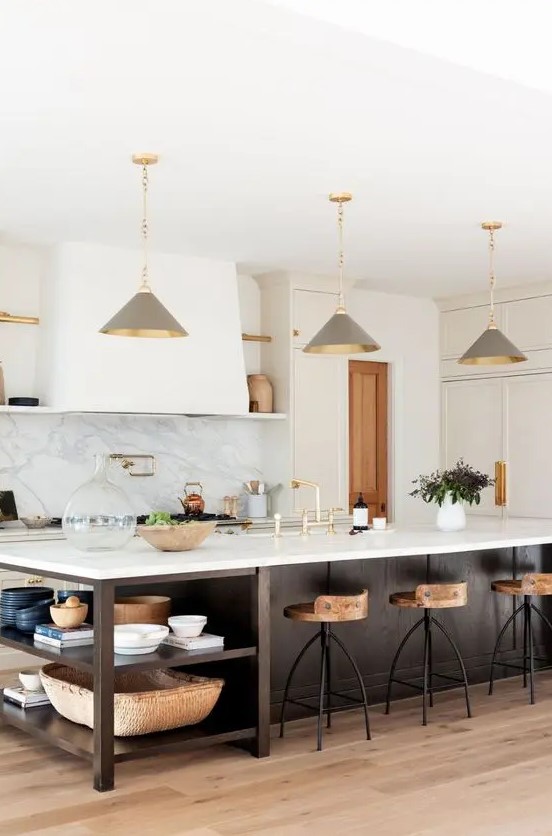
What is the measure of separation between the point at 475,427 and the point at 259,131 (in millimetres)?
4828

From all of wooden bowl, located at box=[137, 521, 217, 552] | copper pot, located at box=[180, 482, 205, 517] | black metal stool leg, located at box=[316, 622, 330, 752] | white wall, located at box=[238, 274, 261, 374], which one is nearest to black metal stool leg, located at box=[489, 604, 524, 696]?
black metal stool leg, located at box=[316, 622, 330, 752]

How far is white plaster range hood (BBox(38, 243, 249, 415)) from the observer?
6.73 metres

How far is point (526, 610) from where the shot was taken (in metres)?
5.93

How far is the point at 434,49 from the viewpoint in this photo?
3.63 meters

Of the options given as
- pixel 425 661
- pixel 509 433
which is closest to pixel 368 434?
pixel 509 433

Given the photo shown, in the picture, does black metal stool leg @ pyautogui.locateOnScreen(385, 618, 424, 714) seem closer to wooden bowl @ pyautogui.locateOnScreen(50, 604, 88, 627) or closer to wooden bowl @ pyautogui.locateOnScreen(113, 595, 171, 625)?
wooden bowl @ pyautogui.locateOnScreen(113, 595, 171, 625)

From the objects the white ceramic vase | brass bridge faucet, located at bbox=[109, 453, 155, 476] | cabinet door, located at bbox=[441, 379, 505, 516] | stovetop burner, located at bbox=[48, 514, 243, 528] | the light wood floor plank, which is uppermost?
cabinet door, located at bbox=[441, 379, 505, 516]

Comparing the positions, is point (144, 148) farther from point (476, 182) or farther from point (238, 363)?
point (238, 363)

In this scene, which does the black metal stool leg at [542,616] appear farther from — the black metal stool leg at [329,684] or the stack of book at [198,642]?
the stack of book at [198,642]

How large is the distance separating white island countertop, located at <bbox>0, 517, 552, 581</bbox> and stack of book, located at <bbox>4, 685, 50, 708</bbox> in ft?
2.13

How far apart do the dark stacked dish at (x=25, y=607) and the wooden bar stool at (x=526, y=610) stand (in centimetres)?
247

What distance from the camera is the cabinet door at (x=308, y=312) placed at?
7.88 meters

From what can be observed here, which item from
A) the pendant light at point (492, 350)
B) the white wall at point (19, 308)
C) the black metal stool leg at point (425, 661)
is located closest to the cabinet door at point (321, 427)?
the pendant light at point (492, 350)

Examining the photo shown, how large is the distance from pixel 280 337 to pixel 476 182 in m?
2.85
